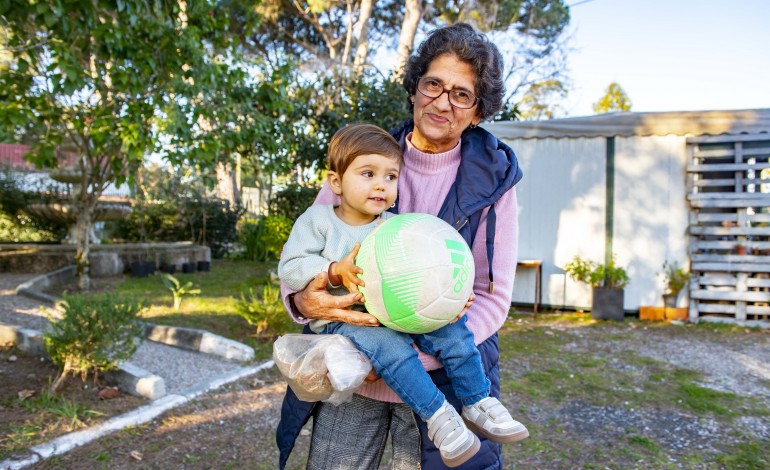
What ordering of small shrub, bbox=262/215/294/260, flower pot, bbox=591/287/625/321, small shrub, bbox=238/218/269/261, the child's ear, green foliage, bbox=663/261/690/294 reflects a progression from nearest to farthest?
the child's ear → green foliage, bbox=663/261/690/294 → flower pot, bbox=591/287/625/321 → small shrub, bbox=262/215/294/260 → small shrub, bbox=238/218/269/261

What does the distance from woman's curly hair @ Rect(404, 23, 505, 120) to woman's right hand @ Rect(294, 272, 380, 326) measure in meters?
A: 0.84

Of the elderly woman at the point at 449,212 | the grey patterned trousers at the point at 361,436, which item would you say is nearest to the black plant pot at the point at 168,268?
the elderly woman at the point at 449,212

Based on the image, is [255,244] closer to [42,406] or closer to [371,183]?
[42,406]

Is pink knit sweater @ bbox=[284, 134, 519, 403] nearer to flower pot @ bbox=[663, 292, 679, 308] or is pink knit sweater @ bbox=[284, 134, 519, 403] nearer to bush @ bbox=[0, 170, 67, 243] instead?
flower pot @ bbox=[663, 292, 679, 308]

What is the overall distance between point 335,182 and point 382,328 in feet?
1.83

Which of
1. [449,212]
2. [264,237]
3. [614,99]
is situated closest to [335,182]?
[449,212]

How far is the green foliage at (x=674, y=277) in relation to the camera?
26.5ft

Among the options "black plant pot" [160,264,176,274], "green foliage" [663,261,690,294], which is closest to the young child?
"green foliage" [663,261,690,294]

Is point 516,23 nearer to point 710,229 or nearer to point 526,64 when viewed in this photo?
point 526,64

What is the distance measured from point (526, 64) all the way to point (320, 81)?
1353 centimetres

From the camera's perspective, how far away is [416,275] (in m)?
1.59

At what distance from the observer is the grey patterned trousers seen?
75.5 inches

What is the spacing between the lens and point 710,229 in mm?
7969

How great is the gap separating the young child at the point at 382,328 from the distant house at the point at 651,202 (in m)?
7.40
